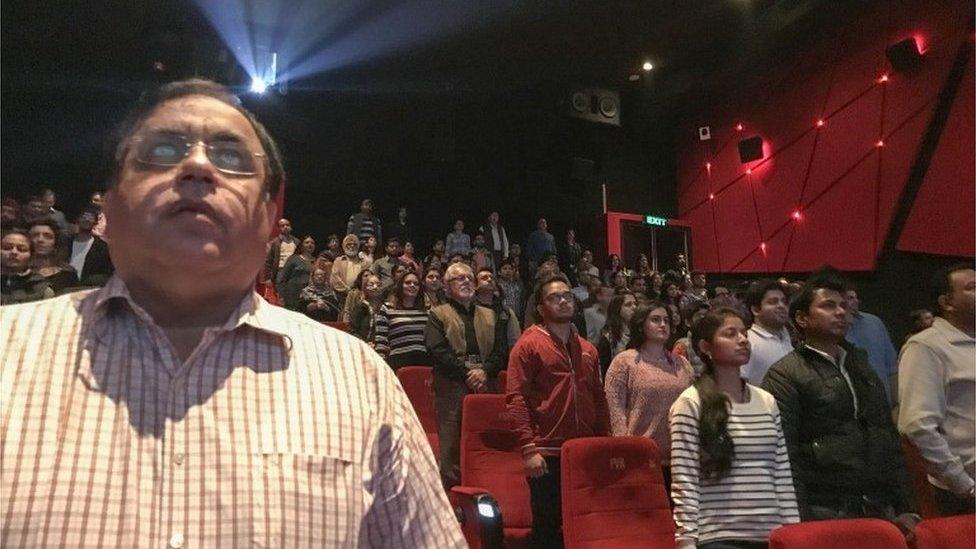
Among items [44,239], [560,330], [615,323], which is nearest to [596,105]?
[615,323]

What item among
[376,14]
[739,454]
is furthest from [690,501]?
[376,14]

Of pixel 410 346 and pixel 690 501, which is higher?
pixel 410 346

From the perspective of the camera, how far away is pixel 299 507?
2.93 feet

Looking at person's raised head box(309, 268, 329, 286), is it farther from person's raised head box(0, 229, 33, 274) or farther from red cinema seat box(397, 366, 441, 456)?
person's raised head box(0, 229, 33, 274)

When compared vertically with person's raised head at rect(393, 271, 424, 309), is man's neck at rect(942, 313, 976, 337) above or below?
below

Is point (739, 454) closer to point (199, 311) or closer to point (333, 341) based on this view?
point (333, 341)

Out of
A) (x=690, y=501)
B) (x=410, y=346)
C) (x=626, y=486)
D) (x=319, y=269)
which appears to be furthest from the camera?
(x=319, y=269)

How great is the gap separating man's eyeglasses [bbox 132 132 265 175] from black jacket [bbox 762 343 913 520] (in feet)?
6.11

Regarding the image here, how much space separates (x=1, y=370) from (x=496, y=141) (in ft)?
35.7

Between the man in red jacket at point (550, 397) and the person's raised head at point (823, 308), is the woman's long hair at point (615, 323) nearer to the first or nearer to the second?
the man in red jacket at point (550, 397)

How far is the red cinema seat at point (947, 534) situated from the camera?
1729 millimetres

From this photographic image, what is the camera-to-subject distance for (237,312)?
1.00 meters

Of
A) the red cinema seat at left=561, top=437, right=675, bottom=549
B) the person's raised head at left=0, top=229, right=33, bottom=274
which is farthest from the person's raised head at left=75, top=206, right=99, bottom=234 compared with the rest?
the red cinema seat at left=561, top=437, right=675, bottom=549

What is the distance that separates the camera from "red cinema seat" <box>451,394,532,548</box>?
3125 mm
